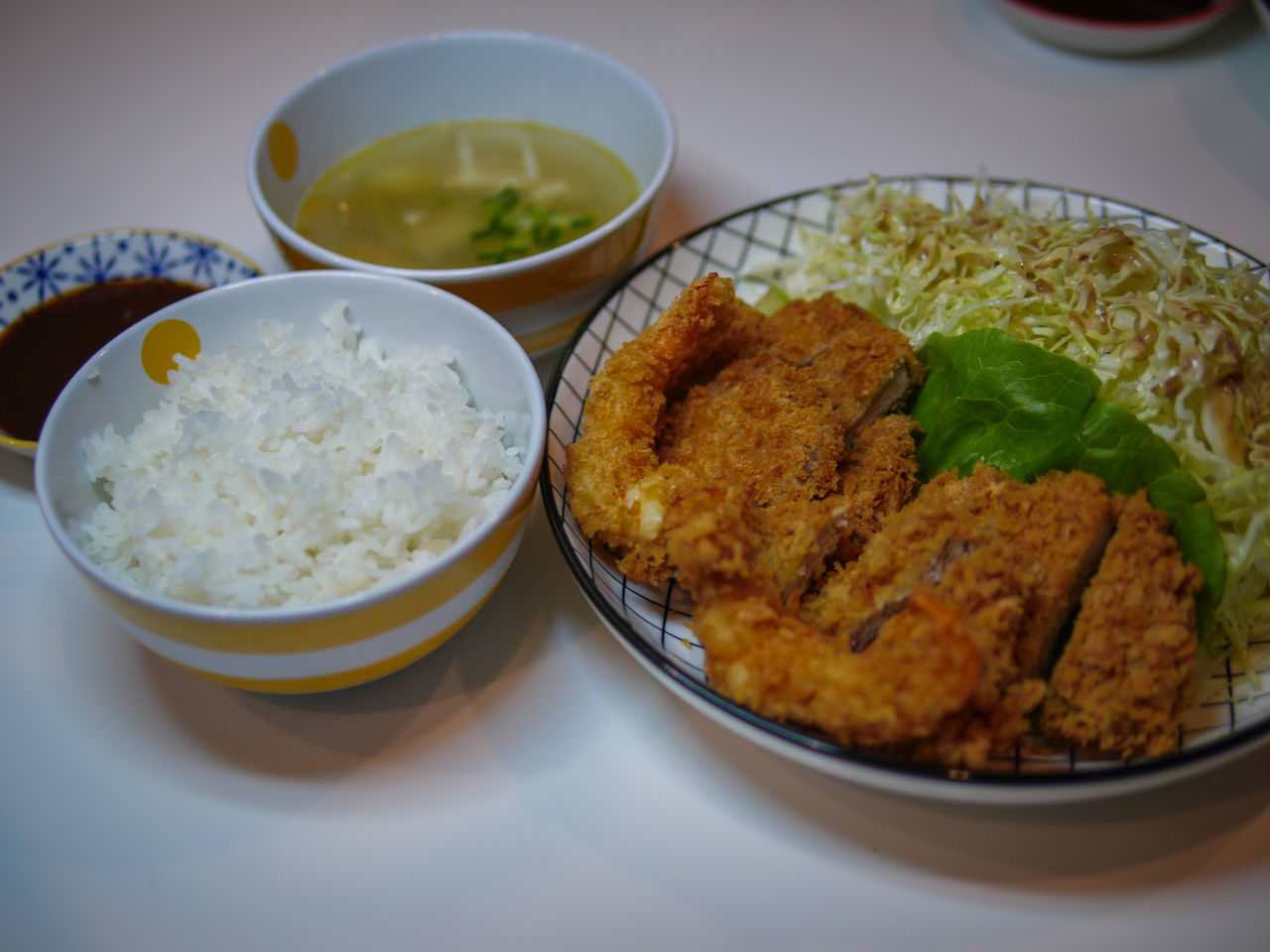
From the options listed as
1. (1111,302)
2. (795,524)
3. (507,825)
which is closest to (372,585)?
(507,825)

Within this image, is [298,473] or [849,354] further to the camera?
[849,354]

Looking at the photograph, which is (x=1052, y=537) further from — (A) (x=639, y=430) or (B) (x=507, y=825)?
(B) (x=507, y=825)

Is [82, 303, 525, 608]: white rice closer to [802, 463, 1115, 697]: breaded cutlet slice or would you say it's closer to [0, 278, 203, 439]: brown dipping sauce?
[0, 278, 203, 439]: brown dipping sauce

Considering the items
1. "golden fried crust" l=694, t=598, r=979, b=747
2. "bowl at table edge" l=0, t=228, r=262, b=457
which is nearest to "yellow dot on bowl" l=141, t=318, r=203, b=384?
"bowl at table edge" l=0, t=228, r=262, b=457

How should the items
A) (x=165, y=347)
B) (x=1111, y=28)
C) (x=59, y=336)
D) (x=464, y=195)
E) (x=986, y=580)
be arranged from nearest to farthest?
(x=986, y=580) < (x=165, y=347) < (x=59, y=336) < (x=464, y=195) < (x=1111, y=28)

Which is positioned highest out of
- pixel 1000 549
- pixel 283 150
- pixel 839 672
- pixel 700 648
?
pixel 283 150

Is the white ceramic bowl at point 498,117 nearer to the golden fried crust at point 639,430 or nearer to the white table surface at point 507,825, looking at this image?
the golden fried crust at point 639,430

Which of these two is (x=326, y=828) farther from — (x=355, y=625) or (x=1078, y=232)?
(x=1078, y=232)
